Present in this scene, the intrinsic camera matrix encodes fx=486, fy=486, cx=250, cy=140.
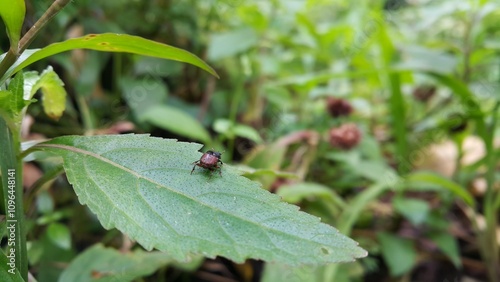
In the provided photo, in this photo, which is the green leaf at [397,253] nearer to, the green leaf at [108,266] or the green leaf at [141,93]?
the green leaf at [108,266]

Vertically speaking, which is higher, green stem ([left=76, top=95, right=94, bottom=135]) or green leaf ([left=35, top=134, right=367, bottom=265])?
green stem ([left=76, top=95, right=94, bottom=135])

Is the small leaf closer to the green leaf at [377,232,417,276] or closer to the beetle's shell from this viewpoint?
the beetle's shell

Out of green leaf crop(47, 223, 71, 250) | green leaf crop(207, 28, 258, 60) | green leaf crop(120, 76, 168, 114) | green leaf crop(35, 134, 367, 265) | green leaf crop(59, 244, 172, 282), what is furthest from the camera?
green leaf crop(207, 28, 258, 60)

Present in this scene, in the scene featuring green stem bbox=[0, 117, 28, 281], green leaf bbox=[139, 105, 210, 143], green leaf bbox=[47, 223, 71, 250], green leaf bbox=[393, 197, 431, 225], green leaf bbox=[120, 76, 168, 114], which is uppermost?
green leaf bbox=[120, 76, 168, 114]

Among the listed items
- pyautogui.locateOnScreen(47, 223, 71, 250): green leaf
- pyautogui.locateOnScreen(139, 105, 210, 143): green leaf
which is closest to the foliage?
pyautogui.locateOnScreen(47, 223, 71, 250): green leaf

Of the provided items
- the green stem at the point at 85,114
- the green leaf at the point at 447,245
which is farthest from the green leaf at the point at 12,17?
the green leaf at the point at 447,245

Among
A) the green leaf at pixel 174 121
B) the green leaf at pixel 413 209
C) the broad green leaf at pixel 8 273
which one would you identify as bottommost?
the broad green leaf at pixel 8 273

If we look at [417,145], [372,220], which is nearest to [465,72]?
[417,145]
